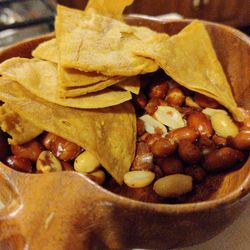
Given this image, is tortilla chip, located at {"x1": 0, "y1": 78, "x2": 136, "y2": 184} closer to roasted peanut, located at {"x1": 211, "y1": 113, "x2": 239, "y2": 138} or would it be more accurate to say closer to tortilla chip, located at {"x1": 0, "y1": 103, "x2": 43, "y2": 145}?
tortilla chip, located at {"x1": 0, "y1": 103, "x2": 43, "y2": 145}

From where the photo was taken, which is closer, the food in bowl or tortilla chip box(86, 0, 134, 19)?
the food in bowl

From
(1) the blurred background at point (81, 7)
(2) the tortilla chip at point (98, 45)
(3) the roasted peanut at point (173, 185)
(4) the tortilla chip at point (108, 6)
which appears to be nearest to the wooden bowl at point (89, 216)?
(3) the roasted peanut at point (173, 185)

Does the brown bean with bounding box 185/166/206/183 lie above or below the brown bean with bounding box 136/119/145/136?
below

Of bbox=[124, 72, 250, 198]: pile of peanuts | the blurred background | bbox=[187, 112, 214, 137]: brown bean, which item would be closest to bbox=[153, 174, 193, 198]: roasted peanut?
bbox=[124, 72, 250, 198]: pile of peanuts

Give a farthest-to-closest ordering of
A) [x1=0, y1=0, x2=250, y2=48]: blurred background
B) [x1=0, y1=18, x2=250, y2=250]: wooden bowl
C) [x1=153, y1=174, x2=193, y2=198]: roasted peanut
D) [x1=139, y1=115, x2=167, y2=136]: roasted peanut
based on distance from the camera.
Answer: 1. [x1=0, y1=0, x2=250, y2=48]: blurred background
2. [x1=139, y1=115, x2=167, y2=136]: roasted peanut
3. [x1=153, y1=174, x2=193, y2=198]: roasted peanut
4. [x1=0, y1=18, x2=250, y2=250]: wooden bowl

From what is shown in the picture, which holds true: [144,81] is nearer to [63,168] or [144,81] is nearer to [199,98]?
[199,98]

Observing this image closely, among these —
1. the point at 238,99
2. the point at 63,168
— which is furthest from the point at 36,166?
the point at 238,99

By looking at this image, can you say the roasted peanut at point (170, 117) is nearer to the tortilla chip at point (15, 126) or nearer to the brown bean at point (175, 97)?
the brown bean at point (175, 97)
